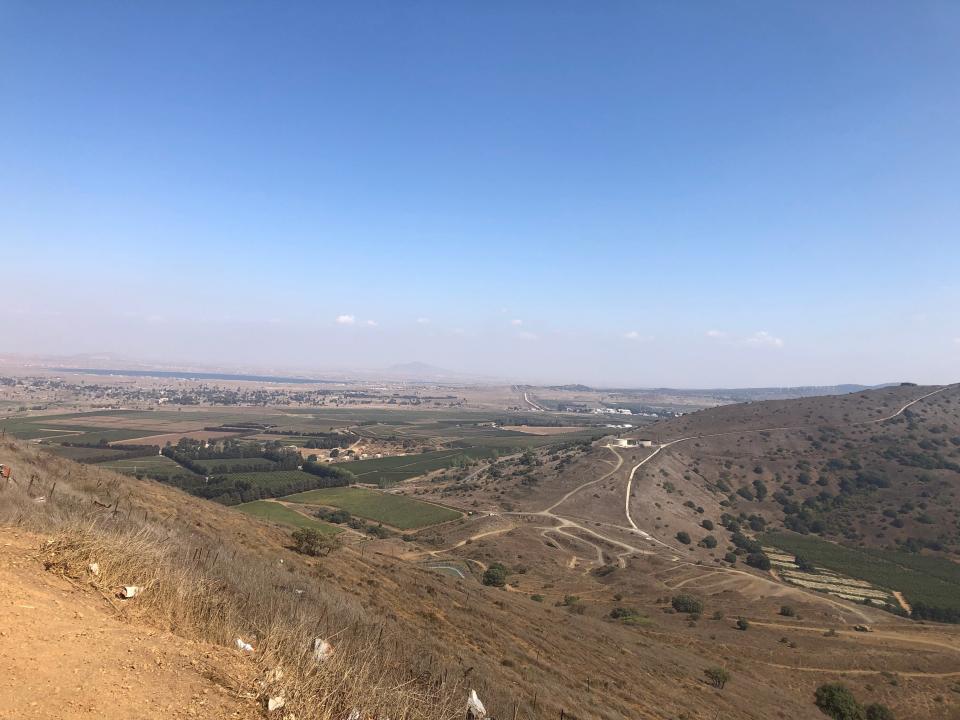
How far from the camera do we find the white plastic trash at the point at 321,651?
26.7 ft

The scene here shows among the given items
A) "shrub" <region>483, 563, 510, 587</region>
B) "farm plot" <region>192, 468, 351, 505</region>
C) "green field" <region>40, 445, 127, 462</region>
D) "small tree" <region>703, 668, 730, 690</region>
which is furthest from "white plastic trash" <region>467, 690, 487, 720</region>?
"green field" <region>40, 445, 127, 462</region>

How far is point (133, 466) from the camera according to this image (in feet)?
319

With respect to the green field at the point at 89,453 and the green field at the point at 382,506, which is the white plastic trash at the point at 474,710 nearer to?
the green field at the point at 382,506

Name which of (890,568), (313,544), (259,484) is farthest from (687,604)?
(259,484)

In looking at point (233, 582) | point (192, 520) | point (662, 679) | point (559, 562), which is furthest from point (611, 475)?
point (233, 582)

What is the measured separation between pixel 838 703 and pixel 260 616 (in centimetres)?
3281

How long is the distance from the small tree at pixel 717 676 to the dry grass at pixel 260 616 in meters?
19.0

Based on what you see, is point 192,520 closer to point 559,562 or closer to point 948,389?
point 559,562

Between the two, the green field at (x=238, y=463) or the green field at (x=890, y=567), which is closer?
the green field at (x=890, y=567)

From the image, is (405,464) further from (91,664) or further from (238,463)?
(91,664)

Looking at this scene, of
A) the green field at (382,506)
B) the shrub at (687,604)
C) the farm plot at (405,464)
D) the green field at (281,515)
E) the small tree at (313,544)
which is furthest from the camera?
the farm plot at (405,464)

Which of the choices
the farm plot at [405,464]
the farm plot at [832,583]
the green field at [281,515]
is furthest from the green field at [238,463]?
the farm plot at [832,583]

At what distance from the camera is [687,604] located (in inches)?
1690

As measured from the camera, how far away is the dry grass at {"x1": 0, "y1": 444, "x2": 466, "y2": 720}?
7344 millimetres
